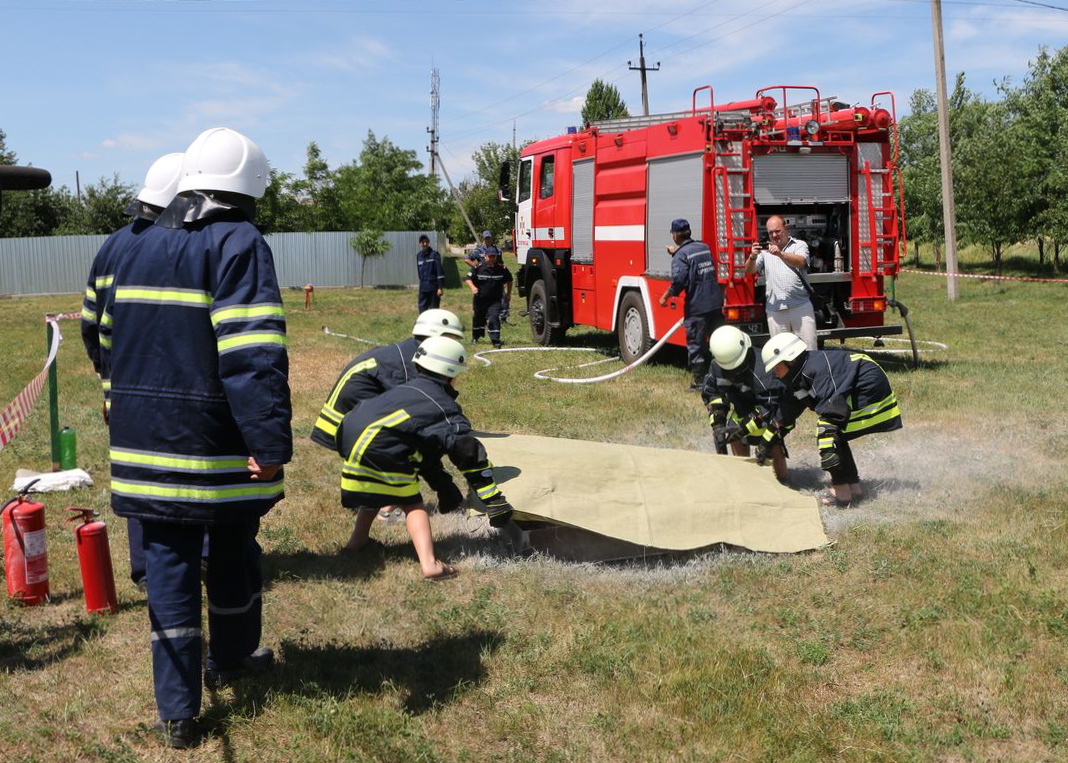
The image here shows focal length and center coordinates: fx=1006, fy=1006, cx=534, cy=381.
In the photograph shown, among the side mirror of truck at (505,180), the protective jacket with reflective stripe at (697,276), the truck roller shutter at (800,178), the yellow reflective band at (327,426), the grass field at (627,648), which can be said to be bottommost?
the grass field at (627,648)

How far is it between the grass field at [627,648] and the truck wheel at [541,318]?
8.23m

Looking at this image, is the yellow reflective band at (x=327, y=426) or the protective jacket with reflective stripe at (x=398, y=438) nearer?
the protective jacket with reflective stripe at (x=398, y=438)

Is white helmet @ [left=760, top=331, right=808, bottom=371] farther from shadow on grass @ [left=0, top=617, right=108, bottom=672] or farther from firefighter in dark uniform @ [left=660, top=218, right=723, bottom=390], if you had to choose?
firefighter in dark uniform @ [left=660, top=218, right=723, bottom=390]

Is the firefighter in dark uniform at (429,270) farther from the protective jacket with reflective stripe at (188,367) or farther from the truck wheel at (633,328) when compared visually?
the protective jacket with reflective stripe at (188,367)

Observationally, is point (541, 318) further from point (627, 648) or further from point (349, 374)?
point (627, 648)

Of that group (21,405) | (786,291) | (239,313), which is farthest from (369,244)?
(239,313)

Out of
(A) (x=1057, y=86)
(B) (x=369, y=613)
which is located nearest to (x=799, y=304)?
(B) (x=369, y=613)

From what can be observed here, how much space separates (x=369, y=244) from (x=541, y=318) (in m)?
20.5

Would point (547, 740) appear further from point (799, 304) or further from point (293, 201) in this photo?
point (293, 201)

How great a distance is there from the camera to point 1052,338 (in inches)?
595

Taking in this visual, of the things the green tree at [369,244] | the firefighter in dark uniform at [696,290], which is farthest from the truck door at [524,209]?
the green tree at [369,244]

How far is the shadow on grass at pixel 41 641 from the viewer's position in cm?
430

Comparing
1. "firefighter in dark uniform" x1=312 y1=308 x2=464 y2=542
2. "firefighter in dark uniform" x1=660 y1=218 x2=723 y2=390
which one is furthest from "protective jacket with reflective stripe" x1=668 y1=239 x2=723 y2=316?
"firefighter in dark uniform" x1=312 y1=308 x2=464 y2=542

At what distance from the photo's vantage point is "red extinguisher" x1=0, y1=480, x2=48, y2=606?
484 centimetres
